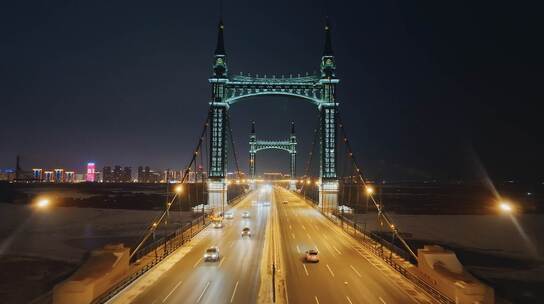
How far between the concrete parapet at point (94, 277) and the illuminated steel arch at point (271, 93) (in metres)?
53.1

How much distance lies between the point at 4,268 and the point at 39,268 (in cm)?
353

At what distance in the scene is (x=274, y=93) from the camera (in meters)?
87.5

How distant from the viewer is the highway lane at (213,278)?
22375 millimetres

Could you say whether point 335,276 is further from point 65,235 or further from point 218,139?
point 218,139

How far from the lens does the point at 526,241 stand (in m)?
56.8

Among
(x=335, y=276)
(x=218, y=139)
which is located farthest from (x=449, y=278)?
(x=218, y=139)

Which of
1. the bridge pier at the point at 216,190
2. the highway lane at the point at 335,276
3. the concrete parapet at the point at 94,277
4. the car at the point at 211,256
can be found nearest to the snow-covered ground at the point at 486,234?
the highway lane at the point at 335,276

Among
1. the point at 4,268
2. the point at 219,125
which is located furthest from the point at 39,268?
the point at 219,125

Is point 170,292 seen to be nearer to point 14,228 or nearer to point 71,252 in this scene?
point 71,252

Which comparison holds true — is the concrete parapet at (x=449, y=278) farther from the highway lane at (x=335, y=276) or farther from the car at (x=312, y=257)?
the car at (x=312, y=257)

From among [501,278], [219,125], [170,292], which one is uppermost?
[219,125]

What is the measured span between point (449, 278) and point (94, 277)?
65.4 ft

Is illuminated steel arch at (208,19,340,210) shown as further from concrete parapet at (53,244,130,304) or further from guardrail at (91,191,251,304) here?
concrete parapet at (53,244,130,304)

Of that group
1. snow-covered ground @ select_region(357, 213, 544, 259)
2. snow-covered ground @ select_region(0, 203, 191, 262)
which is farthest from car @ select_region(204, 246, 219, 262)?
snow-covered ground @ select_region(357, 213, 544, 259)
